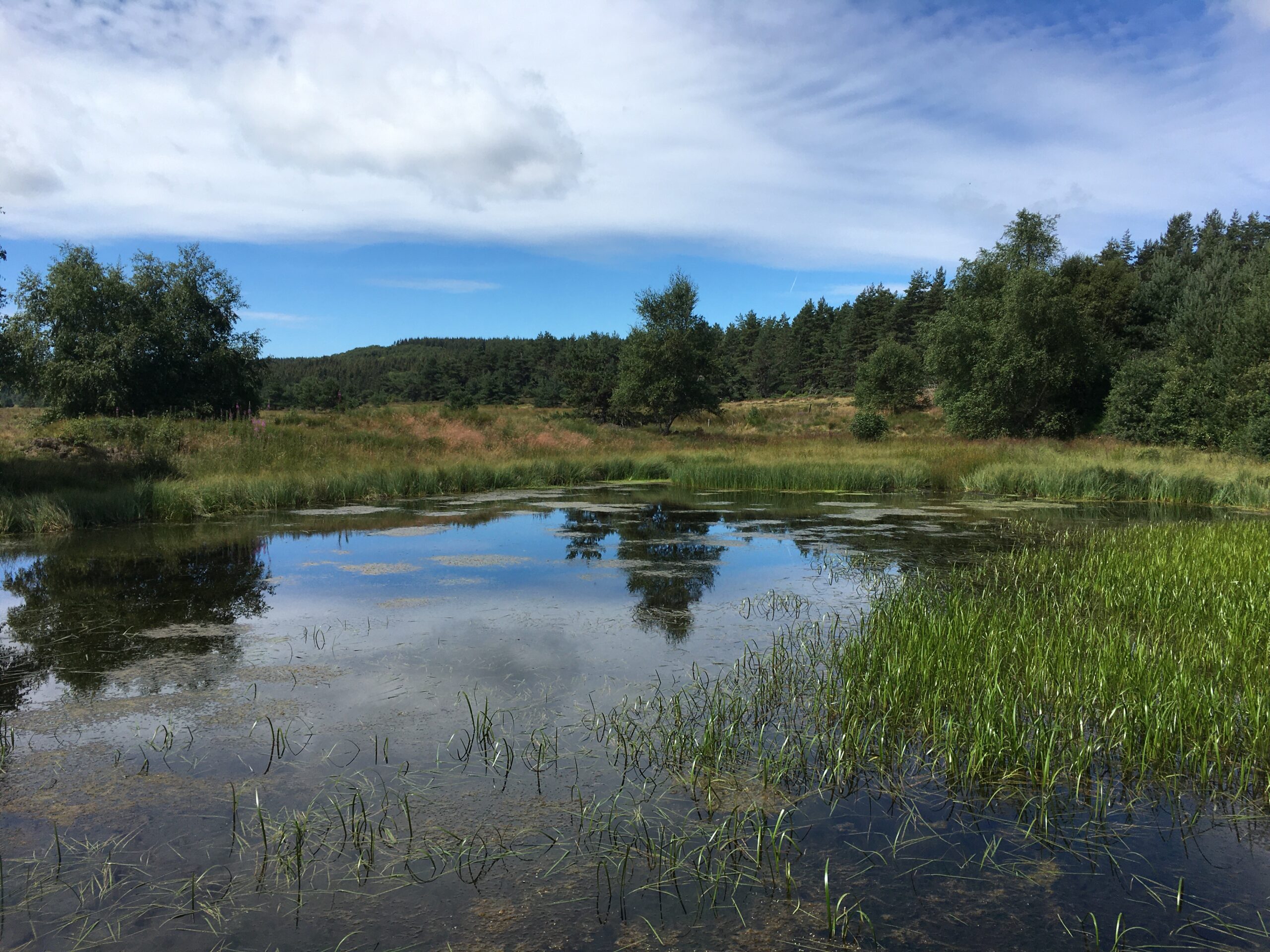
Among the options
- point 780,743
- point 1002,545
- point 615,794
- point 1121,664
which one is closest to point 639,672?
point 780,743

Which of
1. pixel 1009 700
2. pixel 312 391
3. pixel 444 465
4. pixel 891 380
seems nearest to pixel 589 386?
pixel 891 380

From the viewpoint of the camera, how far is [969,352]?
35.0 meters

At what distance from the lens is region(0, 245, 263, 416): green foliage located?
25.5 m

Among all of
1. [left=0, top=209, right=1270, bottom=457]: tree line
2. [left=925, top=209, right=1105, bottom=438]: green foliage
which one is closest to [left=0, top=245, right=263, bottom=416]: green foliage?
[left=0, top=209, right=1270, bottom=457]: tree line

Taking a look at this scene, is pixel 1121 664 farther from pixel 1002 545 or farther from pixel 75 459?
pixel 75 459

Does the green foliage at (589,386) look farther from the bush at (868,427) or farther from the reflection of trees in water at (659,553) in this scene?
the reflection of trees in water at (659,553)

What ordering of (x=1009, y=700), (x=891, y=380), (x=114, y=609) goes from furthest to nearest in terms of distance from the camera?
(x=891, y=380) < (x=114, y=609) < (x=1009, y=700)

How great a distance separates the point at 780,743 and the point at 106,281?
31.1 m

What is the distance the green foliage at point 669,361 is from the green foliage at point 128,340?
1674 centimetres

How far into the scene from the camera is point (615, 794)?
3664 mm

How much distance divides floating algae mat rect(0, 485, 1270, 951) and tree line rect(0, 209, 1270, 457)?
439 inches

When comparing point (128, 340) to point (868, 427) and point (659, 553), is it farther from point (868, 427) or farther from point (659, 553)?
point (868, 427)

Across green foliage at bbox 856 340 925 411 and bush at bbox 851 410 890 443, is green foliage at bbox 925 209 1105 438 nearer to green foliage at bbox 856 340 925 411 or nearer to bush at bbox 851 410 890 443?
bush at bbox 851 410 890 443

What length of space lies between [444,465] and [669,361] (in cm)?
1798
